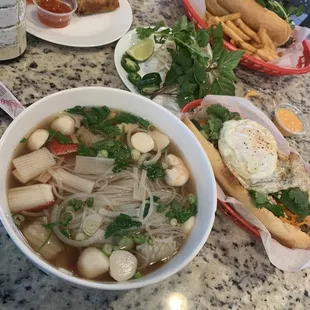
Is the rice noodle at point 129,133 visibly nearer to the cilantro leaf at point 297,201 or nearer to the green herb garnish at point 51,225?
the green herb garnish at point 51,225

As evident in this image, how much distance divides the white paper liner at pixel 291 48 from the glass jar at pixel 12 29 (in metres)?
0.84

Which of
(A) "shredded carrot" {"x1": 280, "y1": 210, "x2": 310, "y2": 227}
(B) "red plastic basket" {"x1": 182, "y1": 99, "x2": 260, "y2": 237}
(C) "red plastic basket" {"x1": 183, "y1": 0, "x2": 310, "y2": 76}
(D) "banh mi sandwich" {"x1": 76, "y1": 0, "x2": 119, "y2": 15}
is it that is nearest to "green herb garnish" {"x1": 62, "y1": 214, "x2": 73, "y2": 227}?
(B) "red plastic basket" {"x1": 182, "y1": 99, "x2": 260, "y2": 237}

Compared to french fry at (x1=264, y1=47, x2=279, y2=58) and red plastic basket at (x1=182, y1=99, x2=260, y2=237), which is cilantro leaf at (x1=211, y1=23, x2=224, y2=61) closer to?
french fry at (x1=264, y1=47, x2=279, y2=58)

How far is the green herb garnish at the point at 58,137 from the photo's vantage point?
1050 millimetres

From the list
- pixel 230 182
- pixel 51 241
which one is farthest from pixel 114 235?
pixel 230 182

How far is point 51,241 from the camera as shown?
908 mm

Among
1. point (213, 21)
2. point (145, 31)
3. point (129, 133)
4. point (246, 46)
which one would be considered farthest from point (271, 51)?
point (129, 133)

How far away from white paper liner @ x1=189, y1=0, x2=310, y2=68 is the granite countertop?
12.0 inches

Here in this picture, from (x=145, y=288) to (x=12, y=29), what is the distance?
2.69 ft

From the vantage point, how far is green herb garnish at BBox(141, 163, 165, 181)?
1.09 m

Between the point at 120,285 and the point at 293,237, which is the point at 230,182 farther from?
the point at 120,285

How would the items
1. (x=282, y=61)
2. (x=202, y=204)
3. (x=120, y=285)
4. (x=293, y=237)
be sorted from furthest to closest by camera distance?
(x=282, y=61) < (x=293, y=237) < (x=202, y=204) < (x=120, y=285)

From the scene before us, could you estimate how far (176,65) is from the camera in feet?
4.88

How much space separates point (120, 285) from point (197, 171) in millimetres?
406
